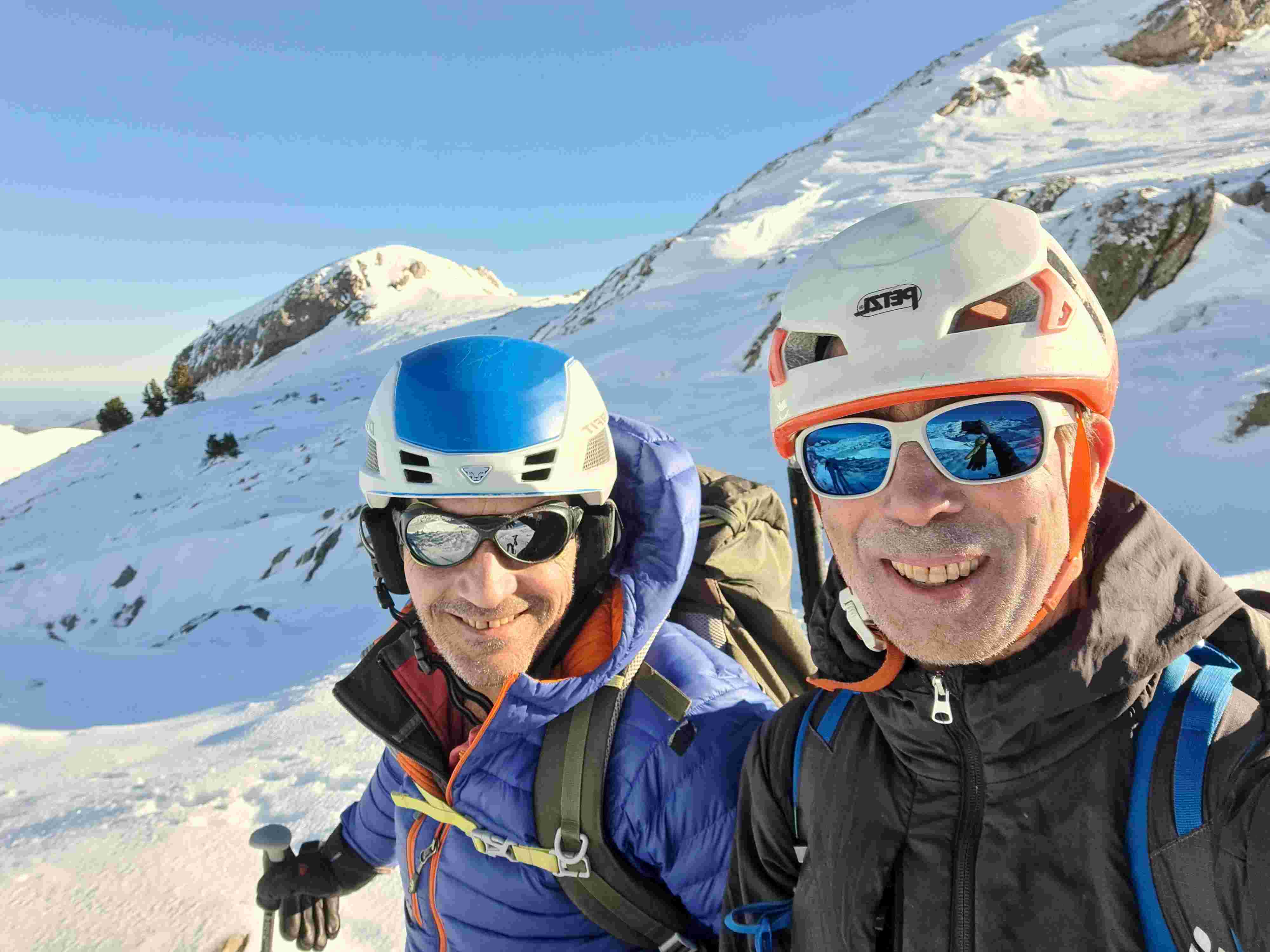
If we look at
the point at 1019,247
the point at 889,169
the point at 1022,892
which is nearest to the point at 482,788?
the point at 1022,892

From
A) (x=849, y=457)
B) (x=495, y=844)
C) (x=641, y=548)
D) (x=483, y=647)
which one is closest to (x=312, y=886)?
(x=495, y=844)

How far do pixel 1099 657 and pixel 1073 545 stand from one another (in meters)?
0.23

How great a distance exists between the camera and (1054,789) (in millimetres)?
1254

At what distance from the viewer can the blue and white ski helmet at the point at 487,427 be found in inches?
85.2

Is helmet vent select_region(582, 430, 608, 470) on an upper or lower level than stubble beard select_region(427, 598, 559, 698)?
upper

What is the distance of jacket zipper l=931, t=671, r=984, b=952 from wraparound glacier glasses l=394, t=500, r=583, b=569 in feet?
3.78

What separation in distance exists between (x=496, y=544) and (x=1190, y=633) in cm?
161

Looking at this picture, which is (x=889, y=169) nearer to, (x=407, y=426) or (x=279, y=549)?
(x=279, y=549)

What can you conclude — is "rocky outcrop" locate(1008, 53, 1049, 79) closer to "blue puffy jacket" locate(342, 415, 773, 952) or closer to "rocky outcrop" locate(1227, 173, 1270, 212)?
"rocky outcrop" locate(1227, 173, 1270, 212)

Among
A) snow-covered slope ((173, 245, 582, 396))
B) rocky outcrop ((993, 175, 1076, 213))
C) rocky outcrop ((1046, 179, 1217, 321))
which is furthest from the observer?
snow-covered slope ((173, 245, 582, 396))

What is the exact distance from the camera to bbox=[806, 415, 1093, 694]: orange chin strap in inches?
53.2

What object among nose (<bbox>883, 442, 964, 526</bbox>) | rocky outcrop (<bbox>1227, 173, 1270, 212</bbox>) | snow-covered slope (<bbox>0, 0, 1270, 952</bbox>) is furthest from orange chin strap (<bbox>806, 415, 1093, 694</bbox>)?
rocky outcrop (<bbox>1227, 173, 1270, 212</bbox>)

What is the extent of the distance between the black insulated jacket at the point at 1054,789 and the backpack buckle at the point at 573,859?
0.59 m

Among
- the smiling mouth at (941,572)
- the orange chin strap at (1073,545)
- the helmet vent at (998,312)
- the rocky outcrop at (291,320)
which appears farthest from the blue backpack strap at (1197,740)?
the rocky outcrop at (291,320)
